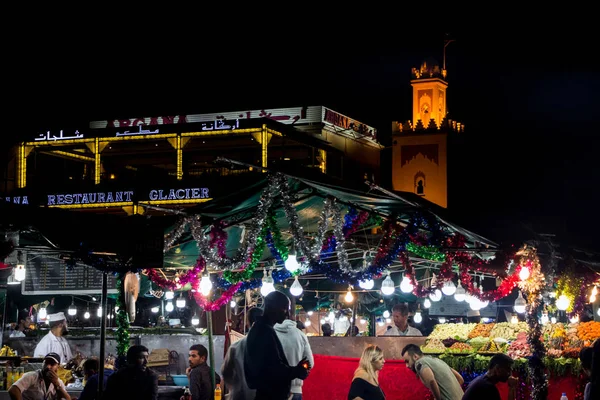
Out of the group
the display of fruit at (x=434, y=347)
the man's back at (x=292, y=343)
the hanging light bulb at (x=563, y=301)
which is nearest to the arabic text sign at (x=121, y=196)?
the display of fruit at (x=434, y=347)

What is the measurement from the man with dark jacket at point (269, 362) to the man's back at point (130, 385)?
163cm

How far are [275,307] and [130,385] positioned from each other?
2088 millimetres

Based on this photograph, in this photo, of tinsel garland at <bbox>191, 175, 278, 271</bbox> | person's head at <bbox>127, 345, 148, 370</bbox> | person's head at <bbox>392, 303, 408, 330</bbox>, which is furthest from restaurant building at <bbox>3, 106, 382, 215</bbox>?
person's head at <bbox>127, 345, 148, 370</bbox>

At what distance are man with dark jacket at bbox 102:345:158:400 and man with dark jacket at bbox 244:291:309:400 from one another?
5.35 feet

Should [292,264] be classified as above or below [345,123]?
below

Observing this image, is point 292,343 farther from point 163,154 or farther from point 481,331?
point 163,154

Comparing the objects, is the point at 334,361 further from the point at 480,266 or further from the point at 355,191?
the point at 355,191

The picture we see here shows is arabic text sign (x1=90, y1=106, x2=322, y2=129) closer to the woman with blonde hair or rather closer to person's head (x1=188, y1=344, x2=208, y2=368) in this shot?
person's head (x1=188, y1=344, x2=208, y2=368)

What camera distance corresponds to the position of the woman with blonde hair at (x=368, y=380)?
9.71 metres

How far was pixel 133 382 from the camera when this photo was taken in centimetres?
867

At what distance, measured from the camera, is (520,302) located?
15211mm

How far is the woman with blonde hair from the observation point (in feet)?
31.9

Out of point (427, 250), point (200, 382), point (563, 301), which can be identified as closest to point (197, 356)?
point (200, 382)

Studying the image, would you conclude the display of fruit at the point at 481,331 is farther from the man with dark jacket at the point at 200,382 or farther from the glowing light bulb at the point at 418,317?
the glowing light bulb at the point at 418,317
